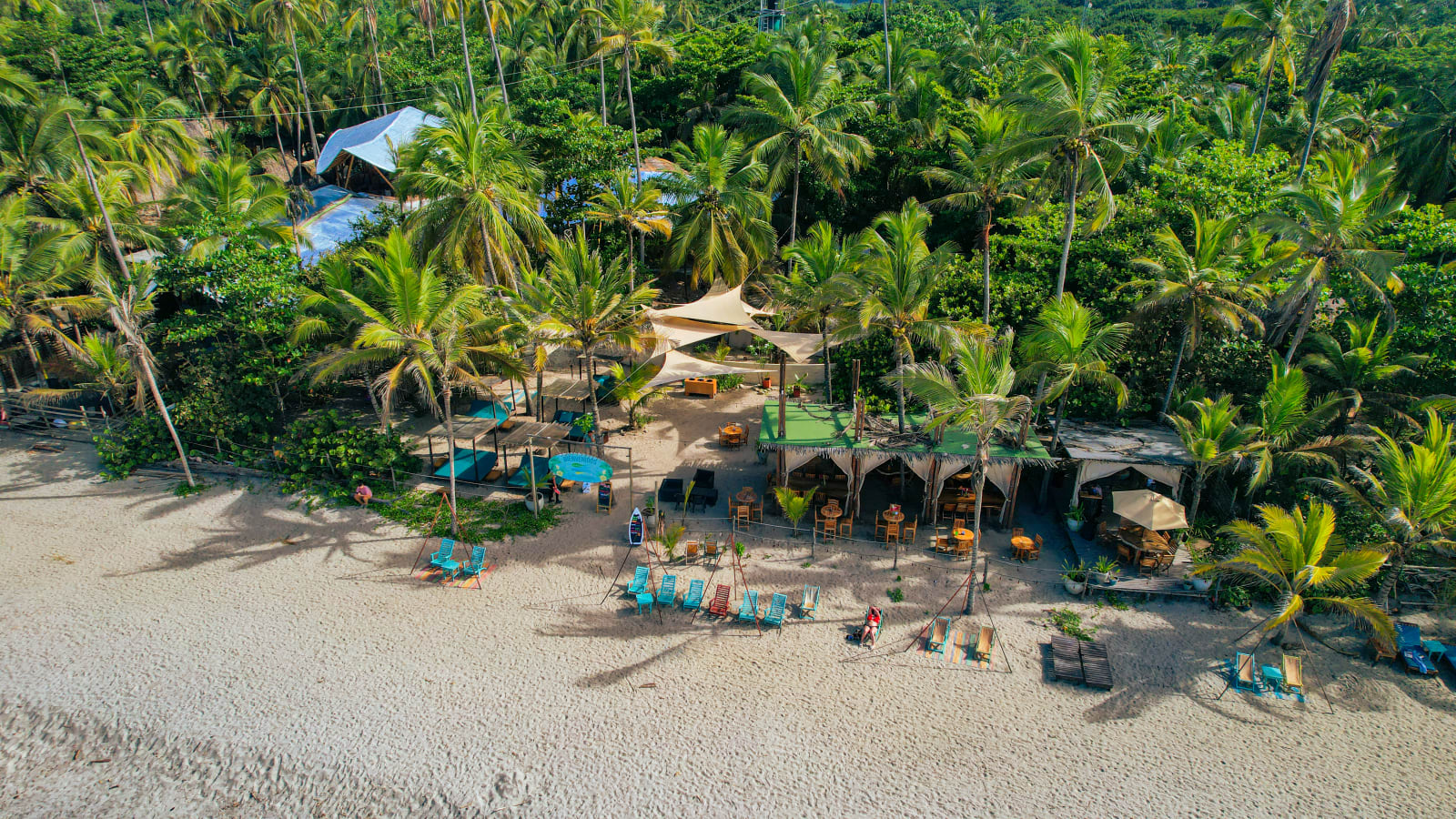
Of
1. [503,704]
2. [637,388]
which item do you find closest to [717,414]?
[637,388]

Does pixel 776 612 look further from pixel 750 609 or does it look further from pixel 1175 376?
pixel 1175 376

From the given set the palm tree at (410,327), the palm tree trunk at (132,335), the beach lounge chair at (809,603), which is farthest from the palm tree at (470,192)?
the beach lounge chair at (809,603)

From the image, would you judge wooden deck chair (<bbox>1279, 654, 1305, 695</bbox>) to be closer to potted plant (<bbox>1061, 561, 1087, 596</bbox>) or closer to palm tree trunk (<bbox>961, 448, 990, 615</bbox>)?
potted plant (<bbox>1061, 561, 1087, 596</bbox>)

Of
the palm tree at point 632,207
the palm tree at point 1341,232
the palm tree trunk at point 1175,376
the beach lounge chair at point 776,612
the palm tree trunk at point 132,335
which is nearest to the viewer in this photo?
the beach lounge chair at point 776,612

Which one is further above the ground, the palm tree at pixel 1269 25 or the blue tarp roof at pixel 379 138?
the palm tree at pixel 1269 25

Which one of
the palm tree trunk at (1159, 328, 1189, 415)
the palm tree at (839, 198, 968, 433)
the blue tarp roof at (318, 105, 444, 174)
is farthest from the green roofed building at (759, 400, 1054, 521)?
the blue tarp roof at (318, 105, 444, 174)

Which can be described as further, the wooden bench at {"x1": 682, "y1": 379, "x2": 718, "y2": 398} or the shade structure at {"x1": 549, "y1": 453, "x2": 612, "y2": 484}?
the wooden bench at {"x1": 682, "y1": 379, "x2": 718, "y2": 398}

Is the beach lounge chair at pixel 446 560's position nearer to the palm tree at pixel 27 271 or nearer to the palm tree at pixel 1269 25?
the palm tree at pixel 27 271

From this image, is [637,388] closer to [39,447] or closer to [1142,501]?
[1142,501]
